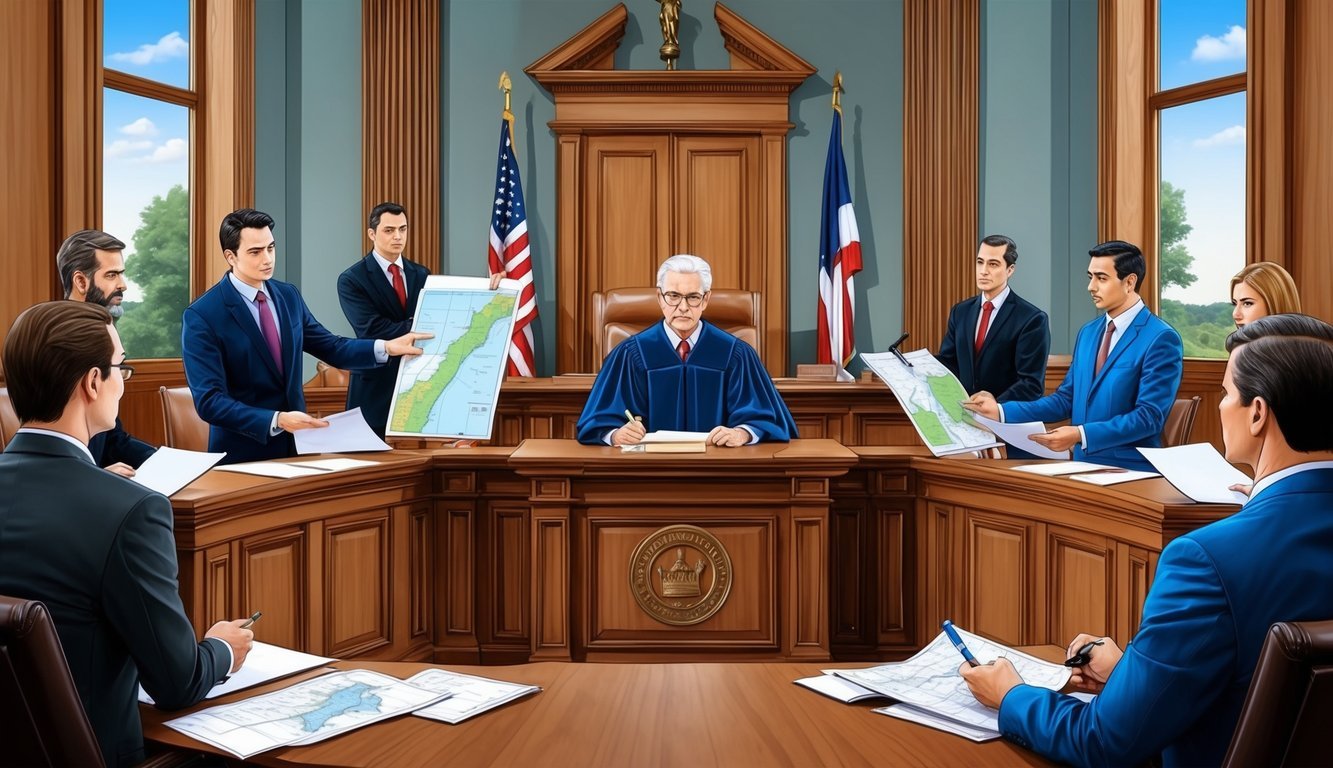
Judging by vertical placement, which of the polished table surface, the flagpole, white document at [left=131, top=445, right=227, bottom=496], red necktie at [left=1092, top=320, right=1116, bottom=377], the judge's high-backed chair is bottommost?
the polished table surface

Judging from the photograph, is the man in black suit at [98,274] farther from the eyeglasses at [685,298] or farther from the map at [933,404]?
the map at [933,404]

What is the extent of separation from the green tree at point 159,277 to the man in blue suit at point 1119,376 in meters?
5.81

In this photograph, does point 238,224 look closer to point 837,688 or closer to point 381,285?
Answer: point 381,285

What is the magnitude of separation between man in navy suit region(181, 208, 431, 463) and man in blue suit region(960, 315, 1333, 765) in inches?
132

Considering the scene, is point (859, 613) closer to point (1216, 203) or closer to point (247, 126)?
point (1216, 203)

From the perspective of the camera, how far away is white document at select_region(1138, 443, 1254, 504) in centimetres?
312

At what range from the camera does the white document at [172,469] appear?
3066 millimetres

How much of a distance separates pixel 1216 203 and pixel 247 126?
286 inches

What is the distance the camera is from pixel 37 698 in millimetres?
1450

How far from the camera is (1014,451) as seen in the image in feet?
19.7

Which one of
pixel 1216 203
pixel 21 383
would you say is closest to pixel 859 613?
pixel 21 383

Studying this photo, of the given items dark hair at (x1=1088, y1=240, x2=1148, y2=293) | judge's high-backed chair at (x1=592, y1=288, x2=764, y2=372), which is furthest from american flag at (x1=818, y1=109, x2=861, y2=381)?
dark hair at (x1=1088, y1=240, x2=1148, y2=293)

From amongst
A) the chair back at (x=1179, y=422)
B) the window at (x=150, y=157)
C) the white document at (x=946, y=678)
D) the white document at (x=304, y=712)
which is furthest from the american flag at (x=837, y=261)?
the white document at (x=304, y=712)

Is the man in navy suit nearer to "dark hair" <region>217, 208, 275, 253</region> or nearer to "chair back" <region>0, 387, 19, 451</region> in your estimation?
"dark hair" <region>217, 208, 275, 253</region>
